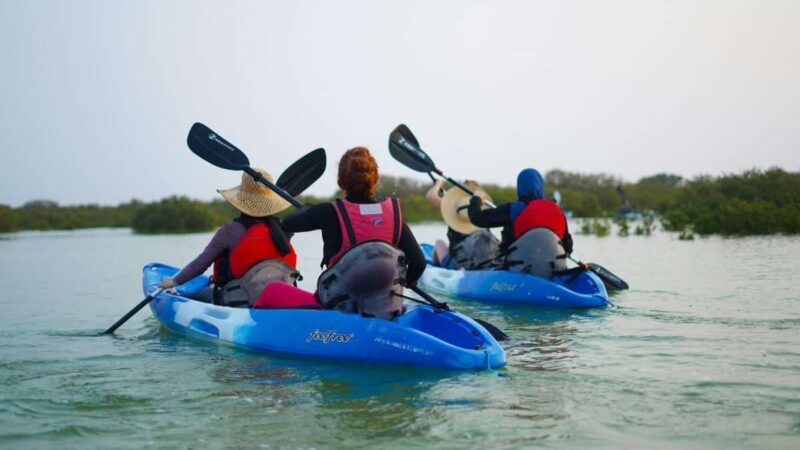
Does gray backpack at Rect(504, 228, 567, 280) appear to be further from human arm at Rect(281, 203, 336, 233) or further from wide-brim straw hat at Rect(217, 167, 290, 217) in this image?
human arm at Rect(281, 203, 336, 233)

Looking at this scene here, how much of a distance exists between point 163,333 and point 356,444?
4409 millimetres

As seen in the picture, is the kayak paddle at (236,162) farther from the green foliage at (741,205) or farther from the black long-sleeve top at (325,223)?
the green foliage at (741,205)

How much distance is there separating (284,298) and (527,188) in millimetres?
3696

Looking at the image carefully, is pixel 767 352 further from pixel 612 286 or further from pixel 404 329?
pixel 612 286

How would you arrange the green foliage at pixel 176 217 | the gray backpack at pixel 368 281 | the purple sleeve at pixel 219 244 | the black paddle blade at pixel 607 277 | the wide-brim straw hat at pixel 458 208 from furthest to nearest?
the green foliage at pixel 176 217 < the wide-brim straw hat at pixel 458 208 < the black paddle blade at pixel 607 277 < the purple sleeve at pixel 219 244 < the gray backpack at pixel 368 281

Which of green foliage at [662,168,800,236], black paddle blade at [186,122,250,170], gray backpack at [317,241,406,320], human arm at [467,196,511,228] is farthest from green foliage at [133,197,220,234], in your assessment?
gray backpack at [317,241,406,320]

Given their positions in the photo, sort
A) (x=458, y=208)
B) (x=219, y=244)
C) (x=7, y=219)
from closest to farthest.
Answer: (x=219, y=244), (x=458, y=208), (x=7, y=219)

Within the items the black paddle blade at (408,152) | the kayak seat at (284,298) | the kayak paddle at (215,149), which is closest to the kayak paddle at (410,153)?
the black paddle blade at (408,152)

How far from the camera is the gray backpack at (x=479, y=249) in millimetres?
10531

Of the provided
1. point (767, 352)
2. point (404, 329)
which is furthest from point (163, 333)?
point (767, 352)

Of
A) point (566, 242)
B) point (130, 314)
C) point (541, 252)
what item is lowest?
point (130, 314)

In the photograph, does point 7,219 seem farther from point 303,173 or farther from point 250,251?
point 250,251

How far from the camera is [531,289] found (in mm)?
8625

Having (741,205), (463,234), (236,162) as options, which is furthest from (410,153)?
(741,205)
